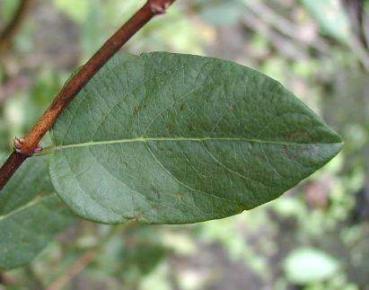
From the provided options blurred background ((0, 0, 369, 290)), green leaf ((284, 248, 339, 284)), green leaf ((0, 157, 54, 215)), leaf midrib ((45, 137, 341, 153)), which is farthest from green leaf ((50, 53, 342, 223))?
green leaf ((284, 248, 339, 284))

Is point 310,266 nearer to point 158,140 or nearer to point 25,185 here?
point 25,185

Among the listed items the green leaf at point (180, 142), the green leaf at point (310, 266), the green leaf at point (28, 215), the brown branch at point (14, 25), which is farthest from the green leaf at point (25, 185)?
the green leaf at point (310, 266)

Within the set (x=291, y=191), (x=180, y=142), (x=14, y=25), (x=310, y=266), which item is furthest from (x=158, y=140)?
(x=291, y=191)

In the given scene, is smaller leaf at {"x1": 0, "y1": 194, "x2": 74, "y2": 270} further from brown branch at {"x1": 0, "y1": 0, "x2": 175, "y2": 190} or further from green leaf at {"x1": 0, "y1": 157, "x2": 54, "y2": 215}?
brown branch at {"x1": 0, "y1": 0, "x2": 175, "y2": 190}

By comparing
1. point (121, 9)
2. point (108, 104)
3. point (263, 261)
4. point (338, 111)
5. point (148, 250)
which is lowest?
point (263, 261)

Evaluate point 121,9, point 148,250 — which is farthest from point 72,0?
point 148,250

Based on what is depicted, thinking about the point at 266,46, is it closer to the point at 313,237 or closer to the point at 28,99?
the point at 313,237

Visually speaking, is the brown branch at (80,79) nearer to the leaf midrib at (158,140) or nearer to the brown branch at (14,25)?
the leaf midrib at (158,140)
